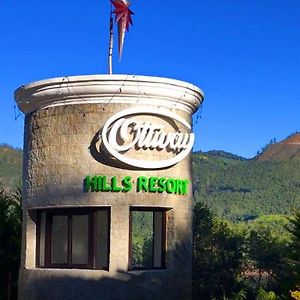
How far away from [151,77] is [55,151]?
2.78 meters

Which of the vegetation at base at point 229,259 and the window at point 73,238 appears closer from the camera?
the window at point 73,238

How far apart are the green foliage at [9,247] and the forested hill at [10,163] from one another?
109093 mm

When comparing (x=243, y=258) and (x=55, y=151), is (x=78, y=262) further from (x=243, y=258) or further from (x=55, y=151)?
(x=243, y=258)

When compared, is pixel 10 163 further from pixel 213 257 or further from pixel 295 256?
pixel 295 256

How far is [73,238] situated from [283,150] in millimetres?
166439

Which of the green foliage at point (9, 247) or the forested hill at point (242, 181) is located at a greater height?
the forested hill at point (242, 181)

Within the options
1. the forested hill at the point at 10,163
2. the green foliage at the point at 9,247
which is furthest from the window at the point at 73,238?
the forested hill at the point at 10,163

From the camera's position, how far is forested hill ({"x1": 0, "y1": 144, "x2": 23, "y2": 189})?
441ft

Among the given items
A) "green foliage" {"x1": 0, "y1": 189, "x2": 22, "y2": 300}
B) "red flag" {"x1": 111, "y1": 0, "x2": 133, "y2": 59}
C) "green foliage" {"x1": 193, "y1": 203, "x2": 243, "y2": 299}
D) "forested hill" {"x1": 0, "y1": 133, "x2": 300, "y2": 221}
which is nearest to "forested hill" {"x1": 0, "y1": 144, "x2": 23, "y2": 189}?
"forested hill" {"x1": 0, "y1": 133, "x2": 300, "y2": 221}

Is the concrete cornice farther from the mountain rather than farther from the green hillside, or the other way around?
the mountain

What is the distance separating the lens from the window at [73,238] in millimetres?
14453

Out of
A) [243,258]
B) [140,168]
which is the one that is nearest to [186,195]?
[140,168]

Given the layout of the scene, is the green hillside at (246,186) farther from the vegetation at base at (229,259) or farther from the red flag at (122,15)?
the red flag at (122,15)

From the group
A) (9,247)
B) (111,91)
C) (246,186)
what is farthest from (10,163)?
(111,91)
